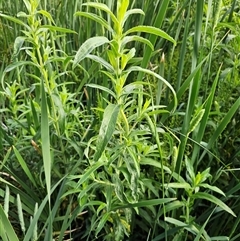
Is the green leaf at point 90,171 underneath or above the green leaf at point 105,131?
underneath

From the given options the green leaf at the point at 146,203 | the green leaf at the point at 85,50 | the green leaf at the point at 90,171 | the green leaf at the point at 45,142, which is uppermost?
the green leaf at the point at 85,50

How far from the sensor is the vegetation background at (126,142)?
33.4 inches

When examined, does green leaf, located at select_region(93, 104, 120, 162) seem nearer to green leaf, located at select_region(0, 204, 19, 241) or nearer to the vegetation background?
the vegetation background

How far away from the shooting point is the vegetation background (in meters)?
0.85

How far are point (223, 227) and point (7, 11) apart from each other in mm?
1246

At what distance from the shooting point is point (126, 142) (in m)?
0.87

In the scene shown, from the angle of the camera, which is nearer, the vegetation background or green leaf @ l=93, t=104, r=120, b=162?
green leaf @ l=93, t=104, r=120, b=162

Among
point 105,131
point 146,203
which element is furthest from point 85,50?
point 146,203

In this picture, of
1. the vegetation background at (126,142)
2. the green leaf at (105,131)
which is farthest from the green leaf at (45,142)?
the green leaf at (105,131)

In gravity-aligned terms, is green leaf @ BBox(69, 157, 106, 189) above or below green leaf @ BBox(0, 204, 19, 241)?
above

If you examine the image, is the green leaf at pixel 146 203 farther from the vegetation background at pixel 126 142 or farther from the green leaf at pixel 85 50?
the green leaf at pixel 85 50

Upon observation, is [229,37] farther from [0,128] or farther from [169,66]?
[0,128]

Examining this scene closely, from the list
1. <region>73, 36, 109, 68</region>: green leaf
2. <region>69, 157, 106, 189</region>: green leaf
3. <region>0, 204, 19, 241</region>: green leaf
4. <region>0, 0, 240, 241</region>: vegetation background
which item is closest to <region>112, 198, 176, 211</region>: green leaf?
<region>0, 0, 240, 241</region>: vegetation background

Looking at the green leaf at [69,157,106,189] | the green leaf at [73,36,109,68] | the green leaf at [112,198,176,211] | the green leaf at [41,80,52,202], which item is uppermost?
the green leaf at [73,36,109,68]
